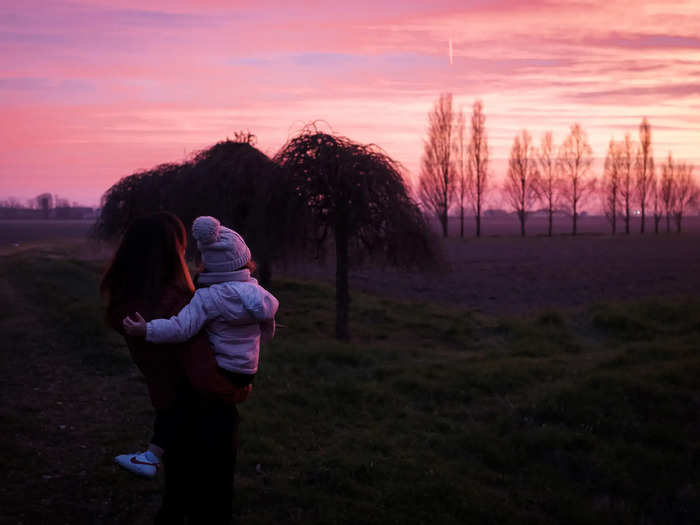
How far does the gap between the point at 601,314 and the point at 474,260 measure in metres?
23.1

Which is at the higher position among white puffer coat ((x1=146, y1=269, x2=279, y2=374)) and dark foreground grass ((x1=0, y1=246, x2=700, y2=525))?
white puffer coat ((x1=146, y1=269, x2=279, y2=374))

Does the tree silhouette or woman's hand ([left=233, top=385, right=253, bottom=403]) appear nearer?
woman's hand ([left=233, top=385, right=253, bottom=403])

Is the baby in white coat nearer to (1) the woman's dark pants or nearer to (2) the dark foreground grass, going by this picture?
(1) the woman's dark pants

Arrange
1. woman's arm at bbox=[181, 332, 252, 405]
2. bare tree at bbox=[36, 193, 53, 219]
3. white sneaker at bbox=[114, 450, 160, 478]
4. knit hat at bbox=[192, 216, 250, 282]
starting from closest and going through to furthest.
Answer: woman's arm at bbox=[181, 332, 252, 405]
knit hat at bbox=[192, 216, 250, 282]
white sneaker at bbox=[114, 450, 160, 478]
bare tree at bbox=[36, 193, 53, 219]

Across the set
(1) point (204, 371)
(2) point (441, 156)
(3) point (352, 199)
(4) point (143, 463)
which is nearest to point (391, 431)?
(4) point (143, 463)

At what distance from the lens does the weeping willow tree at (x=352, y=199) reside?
12055 millimetres

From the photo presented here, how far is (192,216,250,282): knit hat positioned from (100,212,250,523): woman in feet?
0.40

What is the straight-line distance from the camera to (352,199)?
39.8 ft

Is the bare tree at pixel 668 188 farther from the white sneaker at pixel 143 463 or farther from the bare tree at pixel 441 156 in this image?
the white sneaker at pixel 143 463

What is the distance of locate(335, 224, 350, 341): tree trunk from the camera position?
1265 cm

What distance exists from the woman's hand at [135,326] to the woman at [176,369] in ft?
0.27

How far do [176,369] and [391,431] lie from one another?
4.20 metres

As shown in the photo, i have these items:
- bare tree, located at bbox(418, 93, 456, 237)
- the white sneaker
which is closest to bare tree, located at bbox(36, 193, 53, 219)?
bare tree, located at bbox(418, 93, 456, 237)

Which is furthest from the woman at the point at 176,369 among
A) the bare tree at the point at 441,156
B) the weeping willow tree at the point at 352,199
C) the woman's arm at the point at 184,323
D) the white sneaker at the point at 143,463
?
the bare tree at the point at 441,156
